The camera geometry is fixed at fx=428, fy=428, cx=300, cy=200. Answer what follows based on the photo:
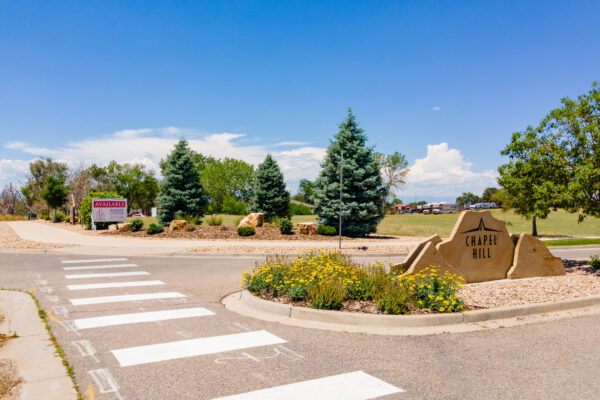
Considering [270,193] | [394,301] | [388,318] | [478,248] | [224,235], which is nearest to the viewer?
[388,318]

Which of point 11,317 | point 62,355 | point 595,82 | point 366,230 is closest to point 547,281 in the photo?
point 595,82

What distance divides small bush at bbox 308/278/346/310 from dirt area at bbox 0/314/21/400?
386cm

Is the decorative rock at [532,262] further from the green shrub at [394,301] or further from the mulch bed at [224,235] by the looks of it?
the mulch bed at [224,235]

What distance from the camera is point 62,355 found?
479 centimetres

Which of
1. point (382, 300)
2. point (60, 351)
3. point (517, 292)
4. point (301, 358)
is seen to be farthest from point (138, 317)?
point (517, 292)

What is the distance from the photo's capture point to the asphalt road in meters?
4.01

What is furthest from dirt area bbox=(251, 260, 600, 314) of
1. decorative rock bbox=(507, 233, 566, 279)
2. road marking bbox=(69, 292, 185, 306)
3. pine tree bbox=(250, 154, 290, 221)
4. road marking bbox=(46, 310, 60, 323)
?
pine tree bbox=(250, 154, 290, 221)

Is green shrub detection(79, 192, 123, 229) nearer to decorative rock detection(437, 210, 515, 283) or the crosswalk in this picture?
the crosswalk

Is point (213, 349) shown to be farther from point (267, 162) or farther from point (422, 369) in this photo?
point (267, 162)

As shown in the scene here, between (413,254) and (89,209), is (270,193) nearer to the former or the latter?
(89,209)

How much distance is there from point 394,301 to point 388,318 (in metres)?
0.43

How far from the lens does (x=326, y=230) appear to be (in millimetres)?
22453

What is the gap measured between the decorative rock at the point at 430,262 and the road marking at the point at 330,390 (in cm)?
451

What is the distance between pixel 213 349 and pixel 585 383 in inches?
154
